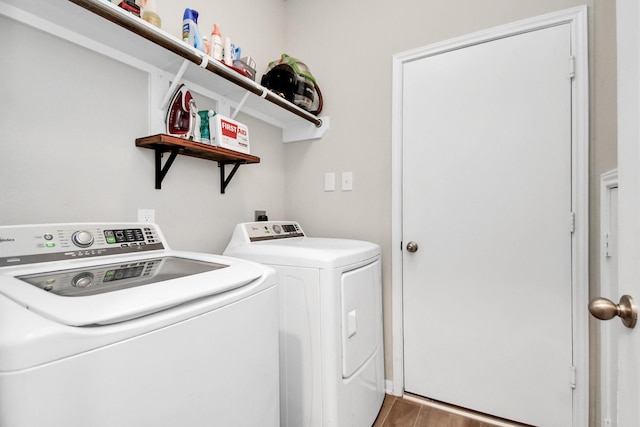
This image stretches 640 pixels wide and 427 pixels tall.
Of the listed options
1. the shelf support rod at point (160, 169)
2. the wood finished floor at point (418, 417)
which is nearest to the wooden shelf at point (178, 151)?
the shelf support rod at point (160, 169)

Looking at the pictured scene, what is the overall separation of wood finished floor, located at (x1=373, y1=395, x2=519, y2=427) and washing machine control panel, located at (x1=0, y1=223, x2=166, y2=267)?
1.57 meters

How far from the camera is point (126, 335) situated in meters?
0.57

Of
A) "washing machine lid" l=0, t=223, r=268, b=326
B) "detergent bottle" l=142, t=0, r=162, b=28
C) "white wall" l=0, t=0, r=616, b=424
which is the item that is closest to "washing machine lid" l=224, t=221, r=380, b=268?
"white wall" l=0, t=0, r=616, b=424

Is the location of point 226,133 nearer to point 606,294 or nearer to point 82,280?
point 82,280

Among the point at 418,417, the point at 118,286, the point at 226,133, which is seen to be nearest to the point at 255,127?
the point at 226,133

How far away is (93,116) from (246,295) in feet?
3.41

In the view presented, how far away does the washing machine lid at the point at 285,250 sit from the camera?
1305 mm

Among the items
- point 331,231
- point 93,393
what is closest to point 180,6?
point 331,231

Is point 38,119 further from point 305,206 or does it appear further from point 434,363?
point 434,363

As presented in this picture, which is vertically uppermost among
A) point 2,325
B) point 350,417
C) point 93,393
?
point 2,325

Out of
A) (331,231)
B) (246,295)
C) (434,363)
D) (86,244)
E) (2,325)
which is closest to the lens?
(2,325)

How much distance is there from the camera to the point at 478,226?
1696 mm
